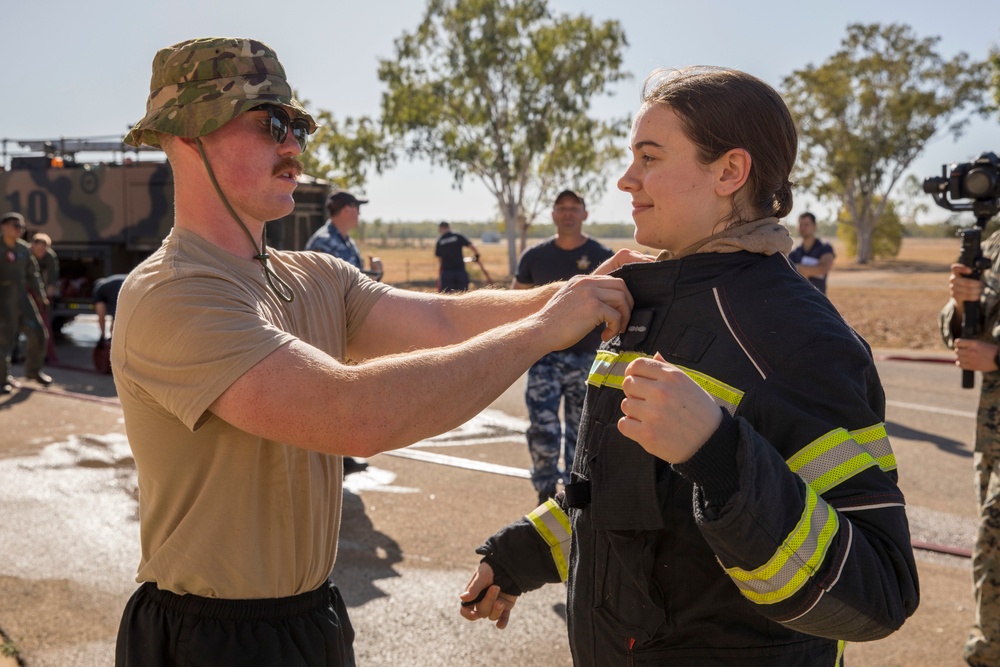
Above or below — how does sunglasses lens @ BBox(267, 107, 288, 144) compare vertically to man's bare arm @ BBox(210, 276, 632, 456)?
above

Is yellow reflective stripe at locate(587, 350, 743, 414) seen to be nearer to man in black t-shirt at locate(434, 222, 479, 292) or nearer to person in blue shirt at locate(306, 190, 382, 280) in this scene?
person in blue shirt at locate(306, 190, 382, 280)

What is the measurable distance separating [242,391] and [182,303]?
0.27 m

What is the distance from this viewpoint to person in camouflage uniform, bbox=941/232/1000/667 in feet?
13.0

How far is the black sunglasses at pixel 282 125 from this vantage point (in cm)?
246

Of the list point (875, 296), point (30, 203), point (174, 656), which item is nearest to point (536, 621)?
point (174, 656)

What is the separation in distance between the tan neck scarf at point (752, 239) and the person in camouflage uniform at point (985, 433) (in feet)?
8.65

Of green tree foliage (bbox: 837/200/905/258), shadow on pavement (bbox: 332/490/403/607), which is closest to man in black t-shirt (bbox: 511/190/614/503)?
shadow on pavement (bbox: 332/490/403/607)

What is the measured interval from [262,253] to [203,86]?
0.46 metres

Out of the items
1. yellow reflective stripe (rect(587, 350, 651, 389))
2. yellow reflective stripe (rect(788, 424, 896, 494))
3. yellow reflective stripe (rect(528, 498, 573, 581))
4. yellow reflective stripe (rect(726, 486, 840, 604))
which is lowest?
yellow reflective stripe (rect(528, 498, 573, 581))

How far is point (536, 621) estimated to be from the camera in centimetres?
477

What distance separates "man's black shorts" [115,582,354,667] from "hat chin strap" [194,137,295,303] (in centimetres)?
81

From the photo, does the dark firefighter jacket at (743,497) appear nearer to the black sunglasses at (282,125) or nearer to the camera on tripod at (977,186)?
the black sunglasses at (282,125)

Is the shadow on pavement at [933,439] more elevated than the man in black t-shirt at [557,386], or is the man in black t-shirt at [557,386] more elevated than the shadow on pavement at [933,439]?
the man in black t-shirt at [557,386]

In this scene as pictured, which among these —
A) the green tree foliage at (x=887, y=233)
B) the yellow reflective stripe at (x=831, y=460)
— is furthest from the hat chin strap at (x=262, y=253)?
the green tree foliage at (x=887, y=233)
